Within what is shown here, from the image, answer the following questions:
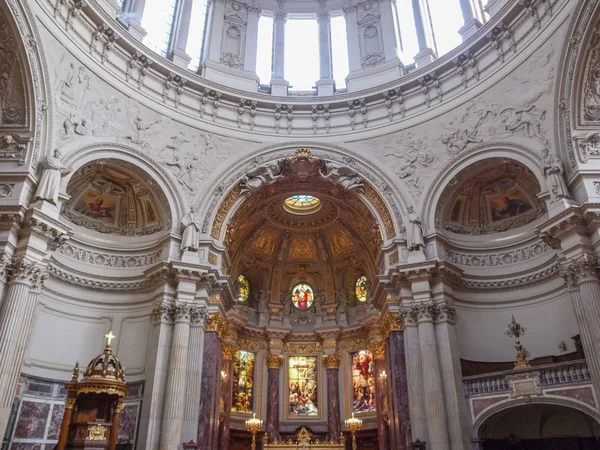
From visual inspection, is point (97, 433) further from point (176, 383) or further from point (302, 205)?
point (302, 205)

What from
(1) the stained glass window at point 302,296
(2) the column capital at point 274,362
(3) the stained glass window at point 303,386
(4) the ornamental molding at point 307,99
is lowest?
(3) the stained glass window at point 303,386

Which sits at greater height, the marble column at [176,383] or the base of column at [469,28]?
the base of column at [469,28]

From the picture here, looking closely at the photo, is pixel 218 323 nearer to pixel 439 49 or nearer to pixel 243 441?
pixel 243 441

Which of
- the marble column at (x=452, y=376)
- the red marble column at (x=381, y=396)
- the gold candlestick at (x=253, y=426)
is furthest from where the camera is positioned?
the gold candlestick at (x=253, y=426)

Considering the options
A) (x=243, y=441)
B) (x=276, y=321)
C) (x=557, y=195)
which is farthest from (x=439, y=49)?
(x=243, y=441)

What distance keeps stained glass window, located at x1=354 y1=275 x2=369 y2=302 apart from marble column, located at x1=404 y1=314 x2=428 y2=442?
7.88 metres

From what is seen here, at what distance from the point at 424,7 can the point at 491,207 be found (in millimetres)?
10685

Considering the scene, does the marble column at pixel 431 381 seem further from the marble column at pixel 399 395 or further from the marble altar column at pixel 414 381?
the marble column at pixel 399 395

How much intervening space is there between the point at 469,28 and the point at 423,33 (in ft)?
8.72

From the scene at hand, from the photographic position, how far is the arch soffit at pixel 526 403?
46.1ft

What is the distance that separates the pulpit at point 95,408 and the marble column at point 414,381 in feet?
31.6

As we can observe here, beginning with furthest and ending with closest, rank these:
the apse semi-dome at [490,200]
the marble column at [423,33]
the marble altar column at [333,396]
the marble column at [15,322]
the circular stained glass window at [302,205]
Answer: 1. the circular stained glass window at [302,205]
2. the marble altar column at [333,396]
3. the marble column at [423,33]
4. the apse semi-dome at [490,200]
5. the marble column at [15,322]

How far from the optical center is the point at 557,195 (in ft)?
51.3

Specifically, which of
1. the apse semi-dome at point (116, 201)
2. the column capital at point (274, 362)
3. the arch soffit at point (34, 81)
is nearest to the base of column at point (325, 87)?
the apse semi-dome at point (116, 201)
